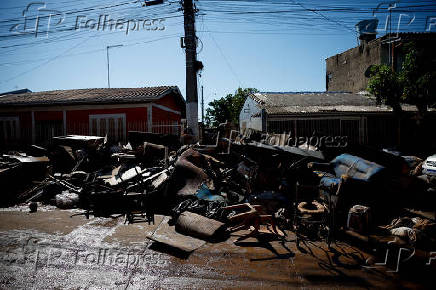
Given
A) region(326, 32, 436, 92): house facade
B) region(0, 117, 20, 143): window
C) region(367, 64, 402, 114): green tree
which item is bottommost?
region(0, 117, 20, 143): window

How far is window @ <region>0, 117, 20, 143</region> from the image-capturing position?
15.5 metres

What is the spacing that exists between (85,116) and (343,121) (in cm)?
1674

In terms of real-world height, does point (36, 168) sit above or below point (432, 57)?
below

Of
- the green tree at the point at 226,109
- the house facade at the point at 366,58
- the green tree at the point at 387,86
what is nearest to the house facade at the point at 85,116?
the green tree at the point at 387,86

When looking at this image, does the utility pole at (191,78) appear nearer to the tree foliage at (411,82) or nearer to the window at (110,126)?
the window at (110,126)

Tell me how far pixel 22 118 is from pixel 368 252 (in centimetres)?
1971

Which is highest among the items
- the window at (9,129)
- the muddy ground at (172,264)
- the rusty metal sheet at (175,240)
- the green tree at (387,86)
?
the green tree at (387,86)

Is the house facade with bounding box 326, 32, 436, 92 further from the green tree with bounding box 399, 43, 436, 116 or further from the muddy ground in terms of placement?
the muddy ground

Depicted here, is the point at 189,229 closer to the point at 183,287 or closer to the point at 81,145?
the point at 183,287

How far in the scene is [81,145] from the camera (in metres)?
10.1

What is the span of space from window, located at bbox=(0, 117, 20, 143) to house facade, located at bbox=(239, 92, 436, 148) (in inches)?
642

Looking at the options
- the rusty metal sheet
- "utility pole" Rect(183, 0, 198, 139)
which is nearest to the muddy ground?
the rusty metal sheet

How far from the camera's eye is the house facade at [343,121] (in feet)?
48.7

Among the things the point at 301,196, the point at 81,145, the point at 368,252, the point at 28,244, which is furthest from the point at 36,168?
the point at 368,252
